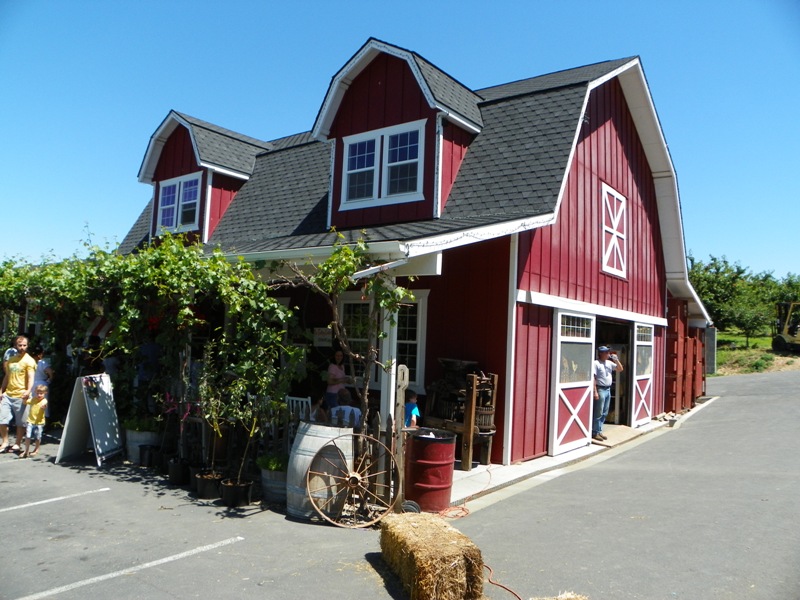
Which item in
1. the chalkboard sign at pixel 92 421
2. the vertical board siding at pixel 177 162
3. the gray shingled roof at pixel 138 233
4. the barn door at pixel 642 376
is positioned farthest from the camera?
the gray shingled roof at pixel 138 233

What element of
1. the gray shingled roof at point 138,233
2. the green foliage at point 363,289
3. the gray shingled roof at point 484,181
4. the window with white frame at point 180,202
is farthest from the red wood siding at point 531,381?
the gray shingled roof at point 138,233

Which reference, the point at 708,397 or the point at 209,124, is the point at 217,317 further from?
the point at 708,397

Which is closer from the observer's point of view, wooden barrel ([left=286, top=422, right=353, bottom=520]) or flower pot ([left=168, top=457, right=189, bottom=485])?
wooden barrel ([left=286, top=422, right=353, bottom=520])

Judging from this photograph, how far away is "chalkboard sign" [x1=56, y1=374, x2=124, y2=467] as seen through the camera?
906 cm

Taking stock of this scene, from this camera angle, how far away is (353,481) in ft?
22.3

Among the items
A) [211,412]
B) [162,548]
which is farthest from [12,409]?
[162,548]

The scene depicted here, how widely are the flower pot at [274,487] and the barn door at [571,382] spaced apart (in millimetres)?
5094

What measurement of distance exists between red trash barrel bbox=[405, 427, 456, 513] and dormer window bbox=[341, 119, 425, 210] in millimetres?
4937

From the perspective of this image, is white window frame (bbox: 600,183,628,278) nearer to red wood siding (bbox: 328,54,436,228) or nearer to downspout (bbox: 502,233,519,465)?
downspout (bbox: 502,233,519,465)

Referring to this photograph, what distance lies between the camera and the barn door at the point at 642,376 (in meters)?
14.6

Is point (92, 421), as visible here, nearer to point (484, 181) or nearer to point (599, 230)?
point (484, 181)

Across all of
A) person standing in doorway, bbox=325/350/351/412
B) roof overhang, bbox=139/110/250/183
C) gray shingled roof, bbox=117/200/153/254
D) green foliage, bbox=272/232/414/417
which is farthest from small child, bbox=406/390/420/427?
gray shingled roof, bbox=117/200/153/254

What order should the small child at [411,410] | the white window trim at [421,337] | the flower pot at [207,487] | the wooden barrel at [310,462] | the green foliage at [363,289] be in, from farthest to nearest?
1. the white window trim at [421,337]
2. the small child at [411,410]
3. the flower pot at [207,487]
4. the green foliage at [363,289]
5. the wooden barrel at [310,462]

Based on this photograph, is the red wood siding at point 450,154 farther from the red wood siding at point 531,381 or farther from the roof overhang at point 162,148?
the roof overhang at point 162,148
